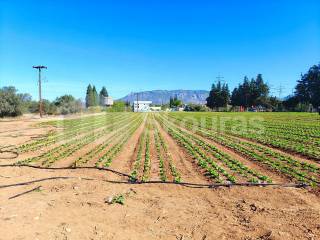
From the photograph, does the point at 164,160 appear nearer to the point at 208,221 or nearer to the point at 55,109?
the point at 208,221

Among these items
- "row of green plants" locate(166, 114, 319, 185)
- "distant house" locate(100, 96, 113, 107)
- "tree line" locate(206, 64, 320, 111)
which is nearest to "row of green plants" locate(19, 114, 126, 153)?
"row of green plants" locate(166, 114, 319, 185)

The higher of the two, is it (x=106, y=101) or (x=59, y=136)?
(x=106, y=101)

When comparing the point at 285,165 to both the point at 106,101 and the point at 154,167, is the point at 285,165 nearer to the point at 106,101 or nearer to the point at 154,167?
the point at 154,167

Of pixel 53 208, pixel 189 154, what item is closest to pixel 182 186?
pixel 53 208

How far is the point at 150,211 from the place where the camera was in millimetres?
6285

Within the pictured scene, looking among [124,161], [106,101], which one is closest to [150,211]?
[124,161]

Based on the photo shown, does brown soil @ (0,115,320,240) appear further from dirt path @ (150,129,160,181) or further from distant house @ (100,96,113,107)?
distant house @ (100,96,113,107)

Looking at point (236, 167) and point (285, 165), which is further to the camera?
point (285, 165)

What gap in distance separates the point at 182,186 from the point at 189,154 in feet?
17.4

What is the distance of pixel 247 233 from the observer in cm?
520

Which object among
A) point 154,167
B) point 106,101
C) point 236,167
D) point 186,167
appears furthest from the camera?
point 106,101

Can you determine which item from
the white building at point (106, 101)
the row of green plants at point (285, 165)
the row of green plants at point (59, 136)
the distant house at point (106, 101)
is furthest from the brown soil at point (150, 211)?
the white building at point (106, 101)

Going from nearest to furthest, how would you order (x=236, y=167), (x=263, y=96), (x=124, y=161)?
(x=236, y=167) → (x=124, y=161) → (x=263, y=96)

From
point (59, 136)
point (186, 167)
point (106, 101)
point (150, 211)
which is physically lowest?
point (150, 211)
